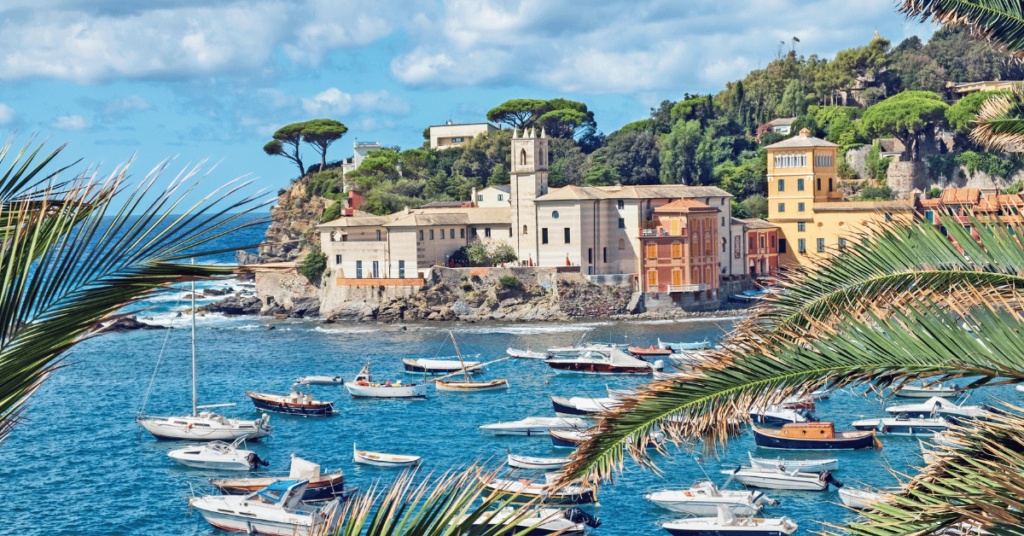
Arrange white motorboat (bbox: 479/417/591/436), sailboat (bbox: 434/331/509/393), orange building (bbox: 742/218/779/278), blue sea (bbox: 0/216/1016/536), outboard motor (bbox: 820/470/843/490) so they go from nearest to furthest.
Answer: blue sea (bbox: 0/216/1016/536) → outboard motor (bbox: 820/470/843/490) → white motorboat (bbox: 479/417/591/436) → sailboat (bbox: 434/331/509/393) → orange building (bbox: 742/218/779/278)

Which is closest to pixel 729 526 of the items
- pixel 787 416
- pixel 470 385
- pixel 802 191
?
pixel 787 416

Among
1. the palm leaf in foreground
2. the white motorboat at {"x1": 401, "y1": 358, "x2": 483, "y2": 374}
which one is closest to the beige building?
the white motorboat at {"x1": 401, "y1": 358, "x2": 483, "y2": 374}

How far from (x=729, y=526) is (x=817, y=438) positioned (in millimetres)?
8764

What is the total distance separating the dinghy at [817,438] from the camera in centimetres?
2955

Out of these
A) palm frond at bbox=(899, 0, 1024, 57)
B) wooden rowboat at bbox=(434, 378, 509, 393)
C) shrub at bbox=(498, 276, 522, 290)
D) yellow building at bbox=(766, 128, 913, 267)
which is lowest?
wooden rowboat at bbox=(434, 378, 509, 393)

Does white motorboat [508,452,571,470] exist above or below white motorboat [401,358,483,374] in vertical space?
below

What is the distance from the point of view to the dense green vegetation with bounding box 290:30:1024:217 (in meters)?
72.4

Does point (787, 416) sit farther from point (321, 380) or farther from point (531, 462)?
point (321, 380)

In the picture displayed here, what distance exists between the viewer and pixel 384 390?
128 feet

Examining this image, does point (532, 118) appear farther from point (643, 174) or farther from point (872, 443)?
point (872, 443)

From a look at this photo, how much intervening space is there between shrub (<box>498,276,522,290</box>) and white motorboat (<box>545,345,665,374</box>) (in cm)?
1424

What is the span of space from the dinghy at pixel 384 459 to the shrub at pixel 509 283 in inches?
1151

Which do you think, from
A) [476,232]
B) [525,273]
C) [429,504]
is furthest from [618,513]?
[476,232]

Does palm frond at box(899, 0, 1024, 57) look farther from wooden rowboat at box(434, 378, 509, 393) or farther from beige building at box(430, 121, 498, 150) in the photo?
beige building at box(430, 121, 498, 150)
